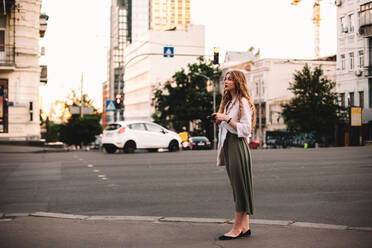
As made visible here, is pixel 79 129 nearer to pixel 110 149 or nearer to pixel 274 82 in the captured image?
pixel 274 82

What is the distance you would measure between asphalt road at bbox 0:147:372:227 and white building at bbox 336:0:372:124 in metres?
39.4

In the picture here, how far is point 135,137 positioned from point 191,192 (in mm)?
17875

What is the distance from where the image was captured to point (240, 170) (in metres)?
6.11

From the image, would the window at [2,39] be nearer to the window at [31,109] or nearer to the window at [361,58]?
the window at [31,109]

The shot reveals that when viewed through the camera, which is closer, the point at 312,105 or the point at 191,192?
the point at 191,192

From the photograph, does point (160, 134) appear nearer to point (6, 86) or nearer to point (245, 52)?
point (6, 86)

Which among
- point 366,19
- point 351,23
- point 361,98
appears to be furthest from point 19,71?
point 351,23

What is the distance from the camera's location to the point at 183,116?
7731cm

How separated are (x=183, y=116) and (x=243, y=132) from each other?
7127 centimetres

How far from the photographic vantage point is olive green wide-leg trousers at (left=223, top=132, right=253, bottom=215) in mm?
6113

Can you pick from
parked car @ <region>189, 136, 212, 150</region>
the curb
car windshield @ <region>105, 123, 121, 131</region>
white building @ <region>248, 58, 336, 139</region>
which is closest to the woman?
the curb

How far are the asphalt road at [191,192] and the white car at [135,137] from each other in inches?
453

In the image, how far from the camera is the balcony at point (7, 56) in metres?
33.8

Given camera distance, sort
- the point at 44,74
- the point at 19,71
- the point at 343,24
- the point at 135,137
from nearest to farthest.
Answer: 1. the point at 135,137
2. the point at 19,71
3. the point at 44,74
4. the point at 343,24
